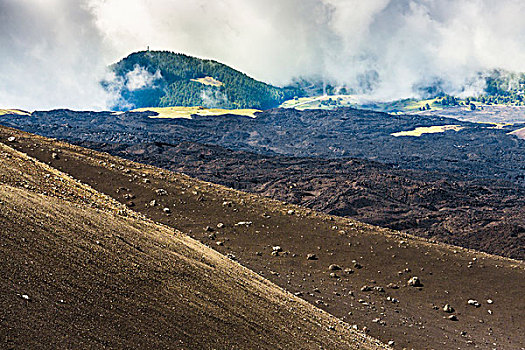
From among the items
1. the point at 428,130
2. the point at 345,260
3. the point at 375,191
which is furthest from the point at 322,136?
the point at 345,260

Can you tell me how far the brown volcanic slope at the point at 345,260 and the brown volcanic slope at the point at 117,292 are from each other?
5.49 metres

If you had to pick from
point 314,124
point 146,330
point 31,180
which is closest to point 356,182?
point 31,180

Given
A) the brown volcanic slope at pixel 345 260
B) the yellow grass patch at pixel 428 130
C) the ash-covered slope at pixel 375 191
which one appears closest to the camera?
the brown volcanic slope at pixel 345 260

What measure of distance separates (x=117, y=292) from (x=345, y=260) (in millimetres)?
16127

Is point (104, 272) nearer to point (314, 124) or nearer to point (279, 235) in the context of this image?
point (279, 235)

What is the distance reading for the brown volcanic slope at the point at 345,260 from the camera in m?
19.6

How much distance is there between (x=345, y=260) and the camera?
23766 mm

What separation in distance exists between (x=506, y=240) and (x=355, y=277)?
104ft

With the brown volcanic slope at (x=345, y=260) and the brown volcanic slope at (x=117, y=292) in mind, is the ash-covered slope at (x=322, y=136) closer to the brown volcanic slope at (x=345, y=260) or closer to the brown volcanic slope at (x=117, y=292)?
the brown volcanic slope at (x=345, y=260)

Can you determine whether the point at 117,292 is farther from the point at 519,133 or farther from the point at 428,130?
→ the point at 519,133

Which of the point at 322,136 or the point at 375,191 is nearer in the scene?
the point at 375,191

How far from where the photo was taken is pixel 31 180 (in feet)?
48.2

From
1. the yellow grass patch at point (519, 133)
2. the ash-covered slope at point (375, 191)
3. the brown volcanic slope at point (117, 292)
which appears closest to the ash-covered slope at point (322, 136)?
the yellow grass patch at point (519, 133)

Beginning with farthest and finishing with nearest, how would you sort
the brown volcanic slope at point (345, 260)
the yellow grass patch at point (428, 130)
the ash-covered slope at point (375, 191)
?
the yellow grass patch at point (428, 130) → the ash-covered slope at point (375, 191) → the brown volcanic slope at point (345, 260)
